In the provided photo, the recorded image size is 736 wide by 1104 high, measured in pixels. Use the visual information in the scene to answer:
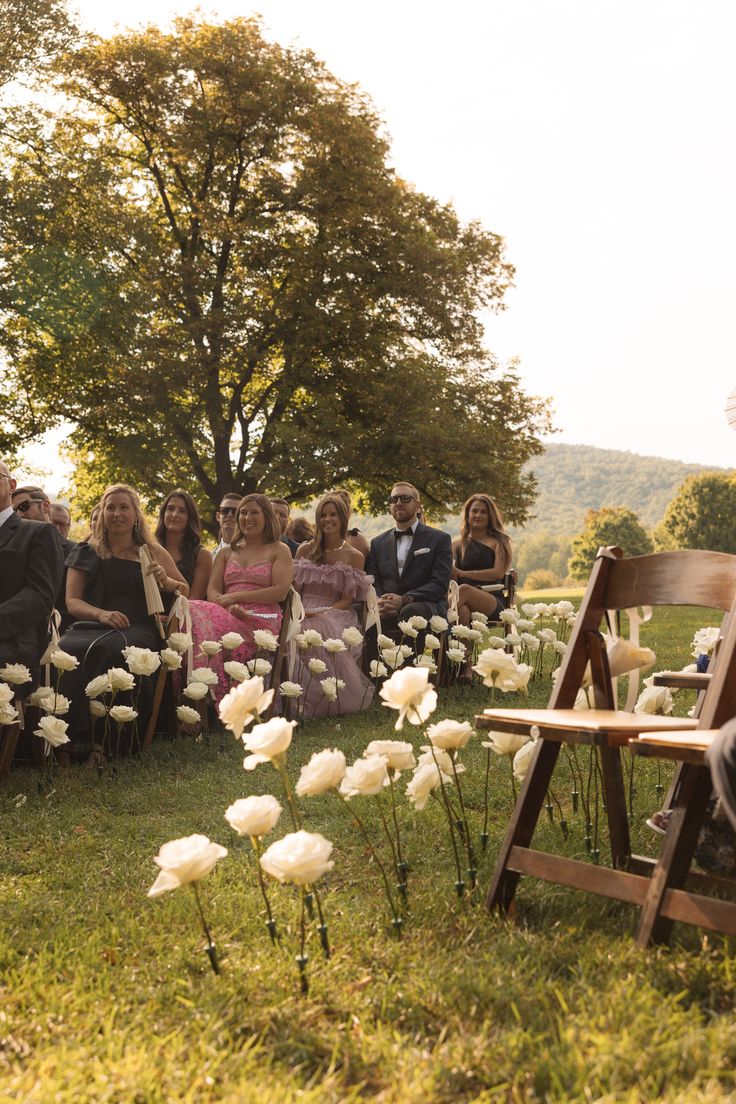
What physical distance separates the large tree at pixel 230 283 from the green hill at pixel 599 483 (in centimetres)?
9243

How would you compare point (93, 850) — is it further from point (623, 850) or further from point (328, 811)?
point (623, 850)

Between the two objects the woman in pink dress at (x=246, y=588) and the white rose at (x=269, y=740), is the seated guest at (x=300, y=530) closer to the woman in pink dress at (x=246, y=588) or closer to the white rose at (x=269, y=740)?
the woman in pink dress at (x=246, y=588)

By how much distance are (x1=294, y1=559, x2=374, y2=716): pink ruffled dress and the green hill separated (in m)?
107

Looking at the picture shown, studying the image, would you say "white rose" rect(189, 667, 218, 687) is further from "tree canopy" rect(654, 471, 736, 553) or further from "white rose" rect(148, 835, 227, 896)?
"tree canopy" rect(654, 471, 736, 553)

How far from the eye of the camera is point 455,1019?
9.02 feet

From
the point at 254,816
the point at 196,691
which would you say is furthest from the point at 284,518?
the point at 254,816

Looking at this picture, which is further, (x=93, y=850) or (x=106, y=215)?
(x=106, y=215)

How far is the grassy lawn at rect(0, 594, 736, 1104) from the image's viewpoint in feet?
8.01

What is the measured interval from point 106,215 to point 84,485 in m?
6.35

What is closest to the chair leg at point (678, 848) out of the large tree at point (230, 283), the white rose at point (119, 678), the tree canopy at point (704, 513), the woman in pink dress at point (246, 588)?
the white rose at point (119, 678)

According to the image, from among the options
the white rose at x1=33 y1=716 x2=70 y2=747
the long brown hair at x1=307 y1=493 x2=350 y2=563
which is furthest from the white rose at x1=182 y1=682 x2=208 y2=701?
the long brown hair at x1=307 y1=493 x2=350 y2=563

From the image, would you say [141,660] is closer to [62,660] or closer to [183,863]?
[62,660]

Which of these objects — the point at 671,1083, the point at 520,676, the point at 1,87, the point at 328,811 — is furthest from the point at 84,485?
the point at 671,1083

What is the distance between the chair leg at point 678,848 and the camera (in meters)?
3.05
